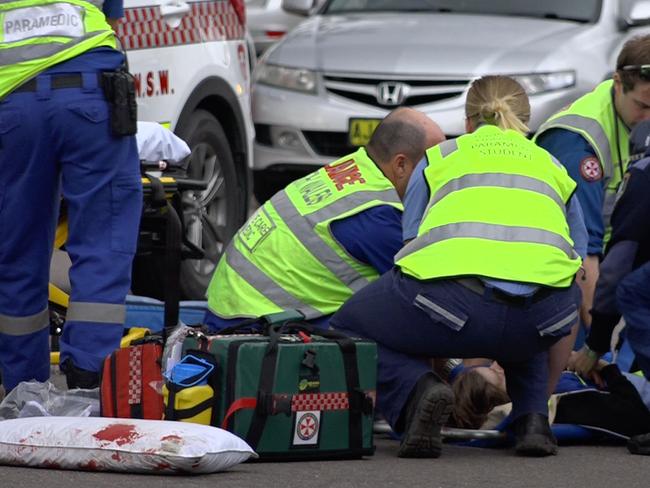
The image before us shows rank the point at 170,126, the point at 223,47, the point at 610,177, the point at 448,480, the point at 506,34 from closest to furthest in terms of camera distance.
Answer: the point at 448,480
the point at 610,177
the point at 170,126
the point at 223,47
the point at 506,34

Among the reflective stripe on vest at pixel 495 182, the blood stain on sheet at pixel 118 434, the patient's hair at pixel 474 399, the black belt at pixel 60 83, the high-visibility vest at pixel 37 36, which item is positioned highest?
the high-visibility vest at pixel 37 36

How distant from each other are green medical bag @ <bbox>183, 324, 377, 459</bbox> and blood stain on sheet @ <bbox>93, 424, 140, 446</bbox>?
1.23 feet

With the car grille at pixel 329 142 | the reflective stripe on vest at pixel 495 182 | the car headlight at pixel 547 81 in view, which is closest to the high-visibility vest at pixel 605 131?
the reflective stripe on vest at pixel 495 182

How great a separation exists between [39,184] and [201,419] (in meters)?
1.06

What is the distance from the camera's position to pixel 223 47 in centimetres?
987

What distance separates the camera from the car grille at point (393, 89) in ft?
35.5

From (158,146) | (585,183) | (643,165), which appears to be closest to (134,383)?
(643,165)

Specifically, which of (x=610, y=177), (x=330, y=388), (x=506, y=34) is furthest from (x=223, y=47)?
(x=330, y=388)

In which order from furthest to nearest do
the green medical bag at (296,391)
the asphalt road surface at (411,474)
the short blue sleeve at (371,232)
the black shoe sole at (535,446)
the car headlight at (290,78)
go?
the car headlight at (290,78) < the short blue sleeve at (371,232) < the black shoe sole at (535,446) < the green medical bag at (296,391) < the asphalt road surface at (411,474)

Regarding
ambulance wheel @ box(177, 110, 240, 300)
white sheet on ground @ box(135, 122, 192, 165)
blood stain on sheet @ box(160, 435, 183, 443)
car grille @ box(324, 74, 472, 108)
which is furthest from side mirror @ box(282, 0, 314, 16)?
blood stain on sheet @ box(160, 435, 183, 443)

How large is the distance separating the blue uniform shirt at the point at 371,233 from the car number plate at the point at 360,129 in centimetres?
427

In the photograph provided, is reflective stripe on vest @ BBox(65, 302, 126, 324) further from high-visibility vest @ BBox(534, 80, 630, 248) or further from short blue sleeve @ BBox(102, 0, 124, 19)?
high-visibility vest @ BBox(534, 80, 630, 248)

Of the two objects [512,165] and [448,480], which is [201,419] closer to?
[448,480]

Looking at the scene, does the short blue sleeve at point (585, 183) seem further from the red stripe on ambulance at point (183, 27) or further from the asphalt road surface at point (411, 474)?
the red stripe on ambulance at point (183, 27)
